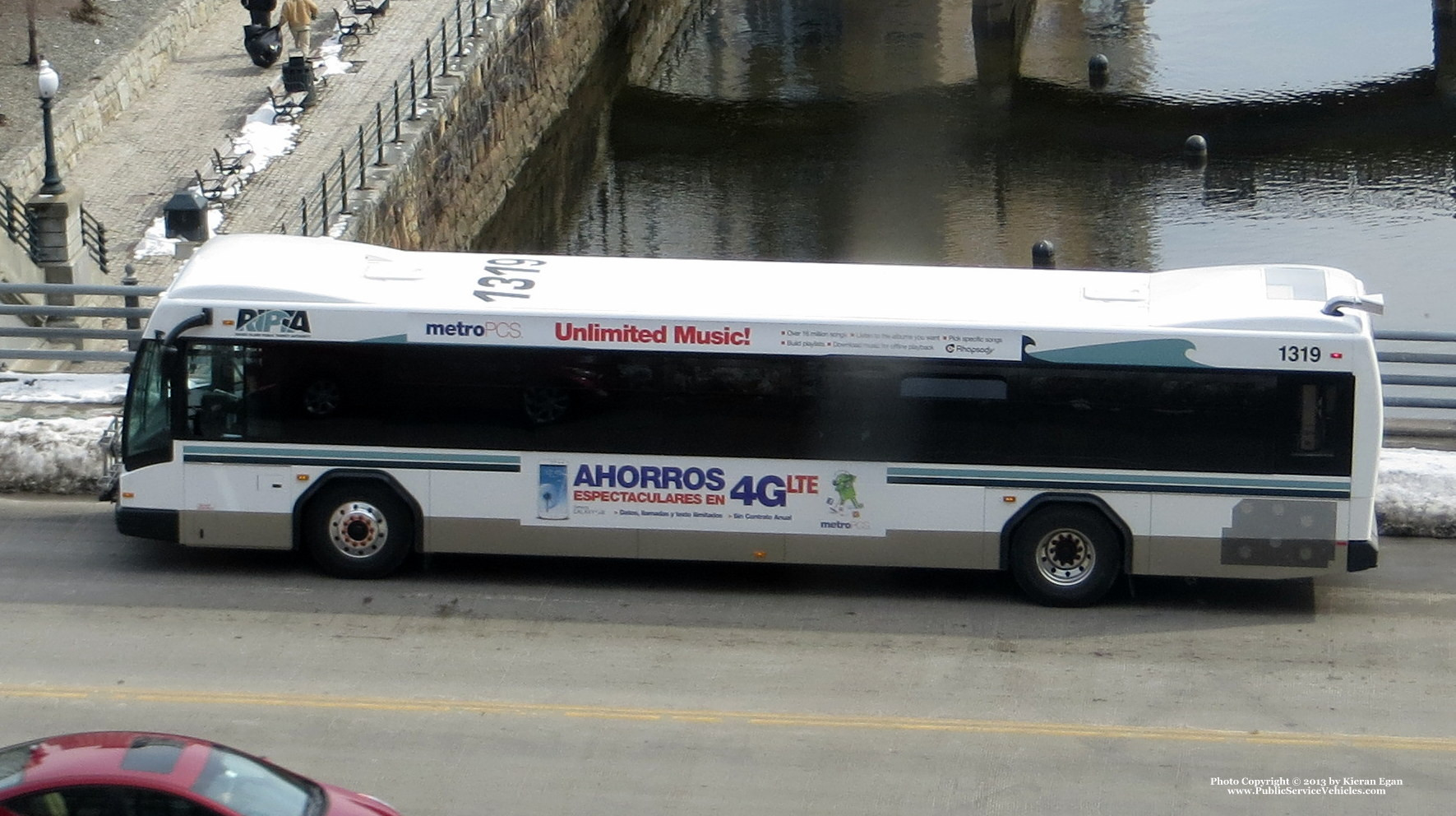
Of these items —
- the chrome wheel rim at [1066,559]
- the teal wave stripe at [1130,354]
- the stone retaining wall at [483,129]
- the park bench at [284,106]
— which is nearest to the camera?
the teal wave stripe at [1130,354]

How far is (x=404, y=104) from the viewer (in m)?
27.3

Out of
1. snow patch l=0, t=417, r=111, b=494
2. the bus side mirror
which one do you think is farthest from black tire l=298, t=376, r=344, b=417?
the bus side mirror

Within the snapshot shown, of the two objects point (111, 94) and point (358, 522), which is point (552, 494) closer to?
point (358, 522)

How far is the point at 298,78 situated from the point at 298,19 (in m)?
2.16

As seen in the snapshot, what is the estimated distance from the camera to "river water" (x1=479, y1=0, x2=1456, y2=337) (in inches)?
1262

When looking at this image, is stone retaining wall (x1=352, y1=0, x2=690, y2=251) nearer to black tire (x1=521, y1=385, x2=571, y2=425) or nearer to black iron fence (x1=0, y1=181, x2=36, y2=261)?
black iron fence (x1=0, y1=181, x2=36, y2=261)

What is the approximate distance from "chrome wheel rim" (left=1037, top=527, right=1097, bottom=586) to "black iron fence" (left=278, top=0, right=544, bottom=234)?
11585mm

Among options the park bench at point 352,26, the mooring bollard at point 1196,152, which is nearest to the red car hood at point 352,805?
the park bench at point 352,26

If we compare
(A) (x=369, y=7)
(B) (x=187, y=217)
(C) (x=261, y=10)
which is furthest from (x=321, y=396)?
(A) (x=369, y=7)

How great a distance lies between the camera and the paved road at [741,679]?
34.6 feet

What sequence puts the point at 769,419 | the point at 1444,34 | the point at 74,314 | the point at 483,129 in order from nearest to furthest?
the point at 769,419
the point at 74,314
the point at 483,129
the point at 1444,34

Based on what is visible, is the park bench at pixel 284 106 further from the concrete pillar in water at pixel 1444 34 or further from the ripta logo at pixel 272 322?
the concrete pillar in water at pixel 1444 34

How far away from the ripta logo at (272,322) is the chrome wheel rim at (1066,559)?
5.62 m

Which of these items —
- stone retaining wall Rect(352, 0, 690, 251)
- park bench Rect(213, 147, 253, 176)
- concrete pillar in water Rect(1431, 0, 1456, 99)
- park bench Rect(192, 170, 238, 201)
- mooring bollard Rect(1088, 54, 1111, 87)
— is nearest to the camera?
park bench Rect(192, 170, 238, 201)
